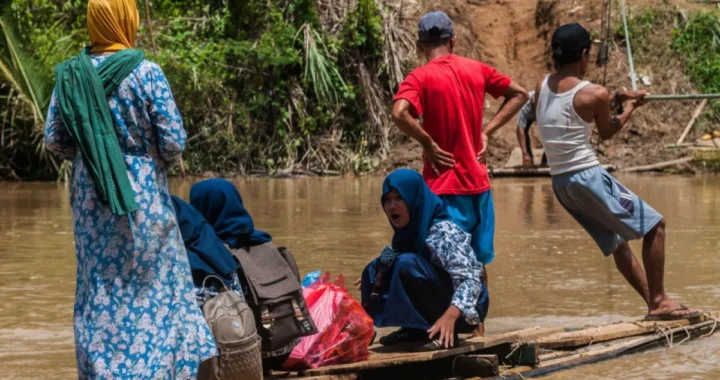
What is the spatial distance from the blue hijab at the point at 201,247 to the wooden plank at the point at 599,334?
1.76m

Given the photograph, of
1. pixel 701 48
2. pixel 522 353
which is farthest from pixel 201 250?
pixel 701 48

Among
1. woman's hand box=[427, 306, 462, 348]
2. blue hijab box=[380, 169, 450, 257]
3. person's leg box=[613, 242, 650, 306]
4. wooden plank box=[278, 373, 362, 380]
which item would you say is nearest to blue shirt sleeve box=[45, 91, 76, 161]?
wooden plank box=[278, 373, 362, 380]

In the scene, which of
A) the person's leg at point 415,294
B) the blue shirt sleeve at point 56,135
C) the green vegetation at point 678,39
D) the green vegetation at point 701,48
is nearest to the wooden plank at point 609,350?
the person's leg at point 415,294

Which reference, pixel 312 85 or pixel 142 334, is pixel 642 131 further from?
pixel 142 334

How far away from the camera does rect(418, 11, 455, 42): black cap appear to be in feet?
20.5

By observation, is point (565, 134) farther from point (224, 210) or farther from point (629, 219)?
point (224, 210)

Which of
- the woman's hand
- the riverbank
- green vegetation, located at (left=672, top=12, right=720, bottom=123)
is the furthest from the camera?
green vegetation, located at (left=672, top=12, right=720, bottom=123)

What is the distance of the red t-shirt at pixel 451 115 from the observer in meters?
6.06

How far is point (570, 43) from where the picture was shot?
21.2ft

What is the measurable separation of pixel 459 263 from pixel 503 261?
4.04 m

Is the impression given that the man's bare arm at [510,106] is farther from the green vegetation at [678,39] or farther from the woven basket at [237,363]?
the green vegetation at [678,39]

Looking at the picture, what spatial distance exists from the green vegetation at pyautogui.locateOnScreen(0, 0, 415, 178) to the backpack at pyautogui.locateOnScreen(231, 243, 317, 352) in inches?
546

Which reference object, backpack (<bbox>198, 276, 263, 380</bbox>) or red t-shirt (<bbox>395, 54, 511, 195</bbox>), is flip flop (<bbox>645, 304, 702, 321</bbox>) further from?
backpack (<bbox>198, 276, 263, 380</bbox>)

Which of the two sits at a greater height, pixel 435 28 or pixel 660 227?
pixel 435 28
